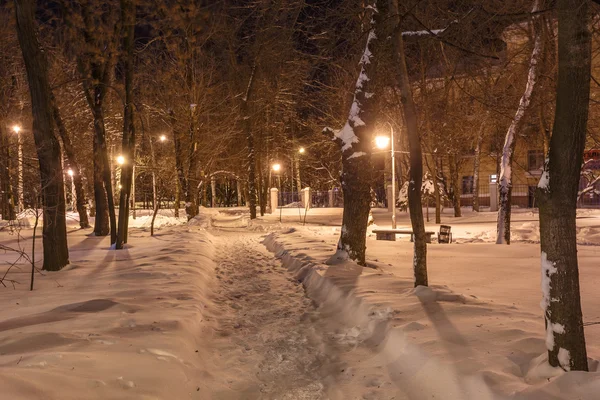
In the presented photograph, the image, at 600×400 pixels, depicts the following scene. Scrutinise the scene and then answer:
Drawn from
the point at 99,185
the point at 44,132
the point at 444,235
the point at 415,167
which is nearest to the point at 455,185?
the point at 444,235

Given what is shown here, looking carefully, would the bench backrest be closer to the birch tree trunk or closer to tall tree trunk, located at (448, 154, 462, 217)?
tall tree trunk, located at (448, 154, 462, 217)

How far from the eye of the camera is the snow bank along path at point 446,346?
13.8ft

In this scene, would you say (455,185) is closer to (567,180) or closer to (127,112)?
(127,112)

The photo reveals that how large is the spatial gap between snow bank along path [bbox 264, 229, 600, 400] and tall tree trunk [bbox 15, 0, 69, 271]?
6.14 metres

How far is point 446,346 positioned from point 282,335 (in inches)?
96.8

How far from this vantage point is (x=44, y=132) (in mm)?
10688

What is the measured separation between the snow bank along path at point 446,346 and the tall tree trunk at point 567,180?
368 mm

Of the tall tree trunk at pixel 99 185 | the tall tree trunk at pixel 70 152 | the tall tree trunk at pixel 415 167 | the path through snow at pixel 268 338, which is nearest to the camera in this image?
the path through snow at pixel 268 338

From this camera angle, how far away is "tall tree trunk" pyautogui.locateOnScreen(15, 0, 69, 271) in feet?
34.7

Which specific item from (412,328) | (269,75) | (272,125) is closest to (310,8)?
(412,328)

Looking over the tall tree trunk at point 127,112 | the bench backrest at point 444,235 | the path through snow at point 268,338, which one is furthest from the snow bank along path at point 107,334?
the bench backrest at point 444,235

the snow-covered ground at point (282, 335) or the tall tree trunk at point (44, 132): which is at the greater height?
the tall tree trunk at point (44, 132)

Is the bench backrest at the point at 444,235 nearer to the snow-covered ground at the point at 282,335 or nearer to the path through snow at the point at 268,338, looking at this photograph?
the snow-covered ground at the point at 282,335

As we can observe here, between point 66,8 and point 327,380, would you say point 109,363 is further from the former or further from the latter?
point 66,8
